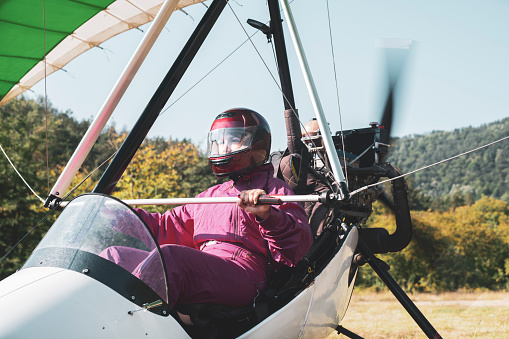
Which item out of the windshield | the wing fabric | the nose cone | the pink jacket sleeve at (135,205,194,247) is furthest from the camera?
the wing fabric

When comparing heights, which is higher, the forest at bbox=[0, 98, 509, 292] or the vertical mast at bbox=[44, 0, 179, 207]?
the vertical mast at bbox=[44, 0, 179, 207]

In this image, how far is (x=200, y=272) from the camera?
242 centimetres

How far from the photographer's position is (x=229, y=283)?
2.50 metres

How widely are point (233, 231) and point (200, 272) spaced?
454 millimetres

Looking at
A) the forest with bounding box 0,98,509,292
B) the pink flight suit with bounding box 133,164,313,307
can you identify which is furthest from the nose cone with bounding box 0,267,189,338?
the forest with bounding box 0,98,509,292

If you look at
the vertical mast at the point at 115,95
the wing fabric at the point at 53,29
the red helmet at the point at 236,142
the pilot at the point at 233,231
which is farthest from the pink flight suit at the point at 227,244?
the wing fabric at the point at 53,29

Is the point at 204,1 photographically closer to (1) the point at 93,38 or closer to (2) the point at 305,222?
(1) the point at 93,38

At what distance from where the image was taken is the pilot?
2.40m

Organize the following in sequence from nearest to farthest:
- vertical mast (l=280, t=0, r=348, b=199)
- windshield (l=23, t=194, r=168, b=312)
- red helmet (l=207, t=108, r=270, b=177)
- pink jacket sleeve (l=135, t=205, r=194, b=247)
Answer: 1. windshield (l=23, t=194, r=168, b=312)
2. vertical mast (l=280, t=0, r=348, b=199)
3. red helmet (l=207, t=108, r=270, b=177)
4. pink jacket sleeve (l=135, t=205, r=194, b=247)

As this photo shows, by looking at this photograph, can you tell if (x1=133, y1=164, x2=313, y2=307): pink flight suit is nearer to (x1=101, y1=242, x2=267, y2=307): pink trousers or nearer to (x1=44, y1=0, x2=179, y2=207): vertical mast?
(x1=101, y1=242, x2=267, y2=307): pink trousers

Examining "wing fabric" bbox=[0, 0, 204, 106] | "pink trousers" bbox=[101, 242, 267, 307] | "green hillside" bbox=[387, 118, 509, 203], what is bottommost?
"green hillside" bbox=[387, 118, 509, 203]

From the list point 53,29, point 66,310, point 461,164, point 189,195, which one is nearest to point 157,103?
point 66,310

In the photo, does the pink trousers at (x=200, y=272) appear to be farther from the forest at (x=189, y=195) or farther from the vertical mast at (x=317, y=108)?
the forest at (x=189, y=195)

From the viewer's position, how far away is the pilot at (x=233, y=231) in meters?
2.40
